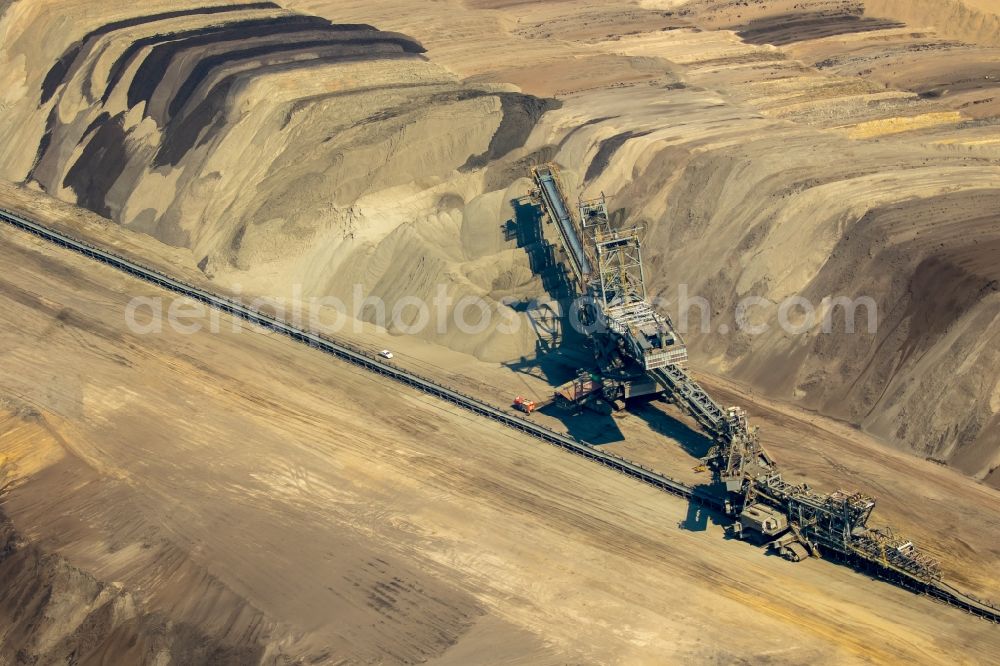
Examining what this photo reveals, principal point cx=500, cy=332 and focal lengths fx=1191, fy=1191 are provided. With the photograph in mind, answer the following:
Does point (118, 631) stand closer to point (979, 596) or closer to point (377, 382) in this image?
point (377, 382)

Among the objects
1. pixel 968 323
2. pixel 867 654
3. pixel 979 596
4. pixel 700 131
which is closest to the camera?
pixel 867 654

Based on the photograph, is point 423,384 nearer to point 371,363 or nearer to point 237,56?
point 371,363

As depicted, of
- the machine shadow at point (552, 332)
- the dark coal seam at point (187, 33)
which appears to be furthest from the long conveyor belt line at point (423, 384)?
the dark coal seam at point (187, 33)

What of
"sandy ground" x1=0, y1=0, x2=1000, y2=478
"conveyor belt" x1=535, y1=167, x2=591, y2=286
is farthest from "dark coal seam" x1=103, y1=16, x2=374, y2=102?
"conveyor belt" x1=535, y1=167, x2=591, y2=286

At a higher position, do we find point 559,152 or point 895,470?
point 559,152

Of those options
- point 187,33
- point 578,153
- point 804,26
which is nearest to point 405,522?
point 578,153

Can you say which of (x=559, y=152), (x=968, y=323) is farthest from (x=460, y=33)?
(x=968, y=323)

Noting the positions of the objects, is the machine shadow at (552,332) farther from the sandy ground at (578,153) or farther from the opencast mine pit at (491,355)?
the sandy ground at (578,153)
